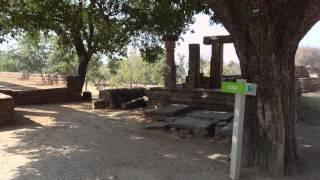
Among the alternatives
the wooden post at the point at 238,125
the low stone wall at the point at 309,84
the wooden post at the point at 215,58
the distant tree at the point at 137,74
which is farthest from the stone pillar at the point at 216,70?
the distant tree at the point at 137,74

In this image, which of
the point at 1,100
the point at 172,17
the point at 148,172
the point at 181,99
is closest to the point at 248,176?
the point at 148,172

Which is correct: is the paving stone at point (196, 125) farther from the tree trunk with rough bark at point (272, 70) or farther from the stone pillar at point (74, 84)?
the stone pillar at point (74, 84)

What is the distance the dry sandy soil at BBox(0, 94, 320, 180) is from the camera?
6.00 metres

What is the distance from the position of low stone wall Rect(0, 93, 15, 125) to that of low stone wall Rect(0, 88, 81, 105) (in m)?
3.78

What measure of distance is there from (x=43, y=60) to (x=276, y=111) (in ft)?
119

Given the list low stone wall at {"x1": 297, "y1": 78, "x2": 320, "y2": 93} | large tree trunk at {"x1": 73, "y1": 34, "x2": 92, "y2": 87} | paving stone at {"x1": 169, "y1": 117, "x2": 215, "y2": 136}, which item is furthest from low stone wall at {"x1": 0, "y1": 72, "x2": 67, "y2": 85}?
low stone wall at {"x1": 297, "y1": 78, "x2": 320, "y2": 93}

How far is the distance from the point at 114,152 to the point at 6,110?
435 cm

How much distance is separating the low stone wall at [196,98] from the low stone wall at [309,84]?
9629 millimetres

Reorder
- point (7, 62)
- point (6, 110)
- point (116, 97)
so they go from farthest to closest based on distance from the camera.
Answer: point (7, 62) < point (116, 97) < point (6, 110)

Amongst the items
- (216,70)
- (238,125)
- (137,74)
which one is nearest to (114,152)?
(238,125)

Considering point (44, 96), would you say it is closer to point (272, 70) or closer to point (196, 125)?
point (196, 125)

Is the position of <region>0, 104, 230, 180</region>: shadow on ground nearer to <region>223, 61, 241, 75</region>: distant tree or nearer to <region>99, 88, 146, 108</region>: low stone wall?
<region>99, 88, 146, 108</region>: low stone wall

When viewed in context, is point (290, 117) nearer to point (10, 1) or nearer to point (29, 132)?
point (29, 132)

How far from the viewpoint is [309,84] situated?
816 inches
